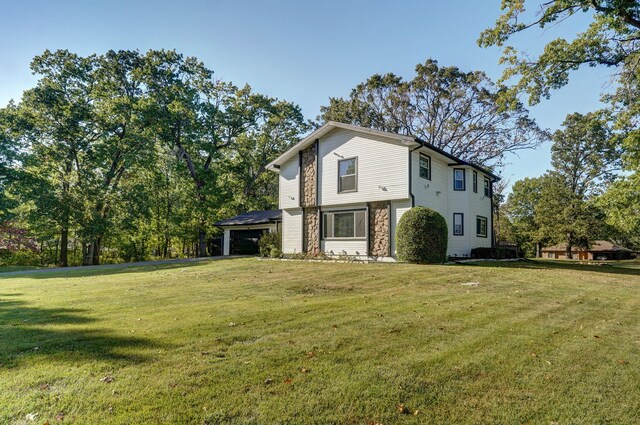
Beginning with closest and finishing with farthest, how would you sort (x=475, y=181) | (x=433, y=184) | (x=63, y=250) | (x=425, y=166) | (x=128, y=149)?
(x=425, y=166), (x=433, y=184), (x=475, y=181), (x=63, y=250), (x=128, y=149)

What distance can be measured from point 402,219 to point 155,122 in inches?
804

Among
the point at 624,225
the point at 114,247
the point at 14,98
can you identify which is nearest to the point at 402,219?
the point at 624,225

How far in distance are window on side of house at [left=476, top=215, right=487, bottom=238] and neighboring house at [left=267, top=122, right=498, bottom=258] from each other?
0.06 meters

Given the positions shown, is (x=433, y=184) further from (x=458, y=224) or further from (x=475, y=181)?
(x=475, y=181)

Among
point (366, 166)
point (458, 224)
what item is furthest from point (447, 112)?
point (366, 166)

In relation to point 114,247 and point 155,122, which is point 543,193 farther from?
point 114,247

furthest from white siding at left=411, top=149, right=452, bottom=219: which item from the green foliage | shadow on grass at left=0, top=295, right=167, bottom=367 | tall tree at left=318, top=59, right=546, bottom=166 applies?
the green foliage

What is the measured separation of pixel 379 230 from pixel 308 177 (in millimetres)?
5155

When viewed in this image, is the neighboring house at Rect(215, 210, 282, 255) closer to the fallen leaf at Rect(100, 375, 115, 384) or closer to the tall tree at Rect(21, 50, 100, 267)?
the tall tree at Rect(21, 50, 100, 267)

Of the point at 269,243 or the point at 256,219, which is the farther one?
the point at 256,219

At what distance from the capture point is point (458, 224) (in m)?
19.6

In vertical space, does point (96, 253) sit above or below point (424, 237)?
below

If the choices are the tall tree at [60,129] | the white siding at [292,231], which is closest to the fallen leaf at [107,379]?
the white siding at [292,231]

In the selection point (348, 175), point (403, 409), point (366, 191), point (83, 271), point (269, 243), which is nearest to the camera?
point (403, 409)
